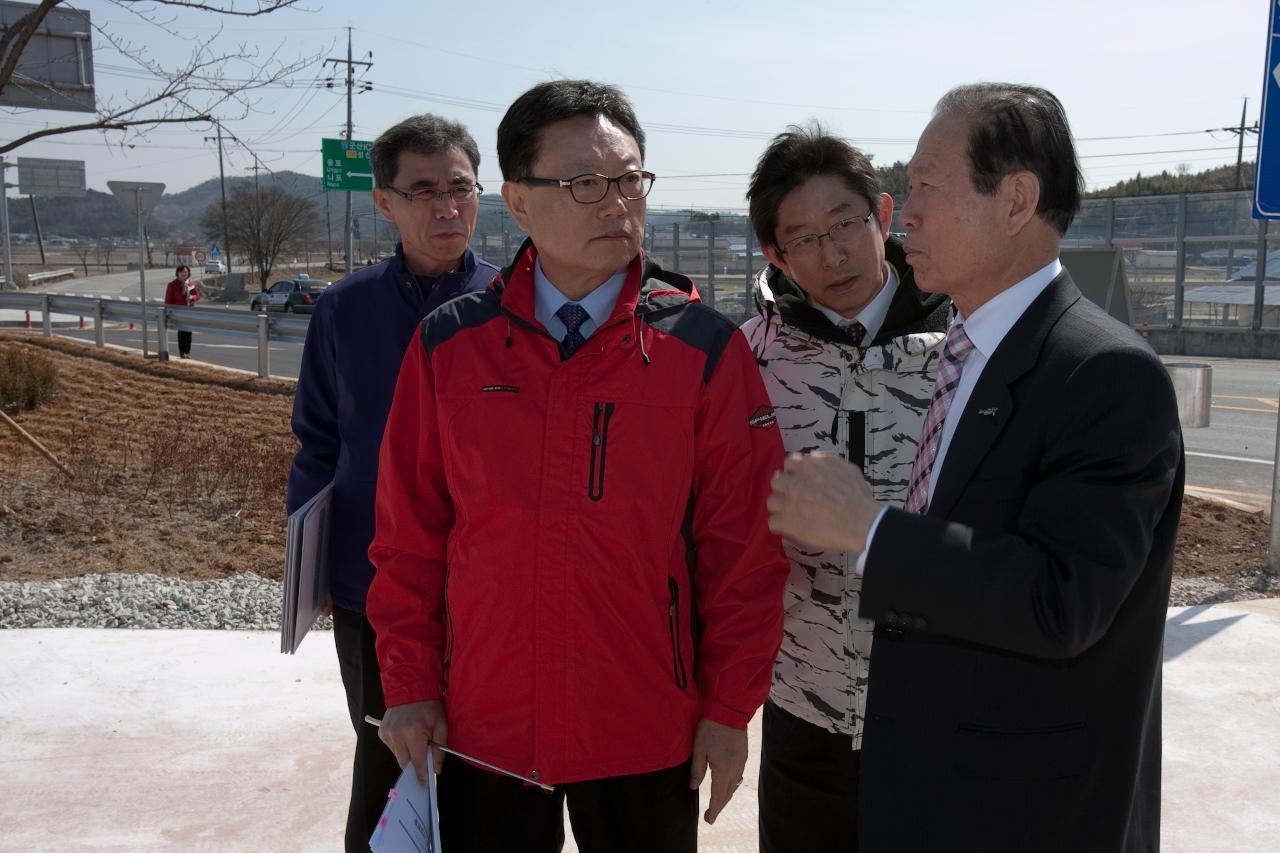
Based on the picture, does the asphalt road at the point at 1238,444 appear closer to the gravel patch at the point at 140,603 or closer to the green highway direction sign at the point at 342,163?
the gravel patch at the point at 140,603

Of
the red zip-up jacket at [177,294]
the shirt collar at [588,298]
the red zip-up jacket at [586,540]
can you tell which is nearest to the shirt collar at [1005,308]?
the red zip-up jacket at [586,540]

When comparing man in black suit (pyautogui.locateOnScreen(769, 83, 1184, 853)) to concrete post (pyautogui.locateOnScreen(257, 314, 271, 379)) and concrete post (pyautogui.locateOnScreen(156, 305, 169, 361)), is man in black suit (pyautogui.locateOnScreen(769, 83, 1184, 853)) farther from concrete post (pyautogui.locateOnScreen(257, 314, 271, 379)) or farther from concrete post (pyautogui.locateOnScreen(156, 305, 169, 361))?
concrete post (pyautogui.locateOnScreen(156, 305, 169, 361))

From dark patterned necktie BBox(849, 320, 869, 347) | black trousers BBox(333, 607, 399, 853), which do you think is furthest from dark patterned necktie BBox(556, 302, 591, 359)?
black trousers BBox(333, 607, 399, 853)

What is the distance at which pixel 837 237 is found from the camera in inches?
98.7

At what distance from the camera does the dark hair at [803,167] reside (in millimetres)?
2539

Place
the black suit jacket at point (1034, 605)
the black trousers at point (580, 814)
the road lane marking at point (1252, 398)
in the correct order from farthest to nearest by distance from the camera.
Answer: the road lane marking at point (1252, 398) → the black trousers at point (580, 814) → the black suit jacket at point (1034, 605)

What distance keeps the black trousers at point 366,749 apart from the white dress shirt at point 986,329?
1435mm

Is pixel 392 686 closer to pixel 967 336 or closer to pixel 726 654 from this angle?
pixel 726 654

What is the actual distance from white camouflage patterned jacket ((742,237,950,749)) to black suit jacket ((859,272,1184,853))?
23.2 inches

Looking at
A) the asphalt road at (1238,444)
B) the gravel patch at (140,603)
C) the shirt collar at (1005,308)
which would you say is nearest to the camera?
the shirt collar at (1005,308)

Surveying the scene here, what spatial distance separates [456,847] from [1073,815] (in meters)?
1.17

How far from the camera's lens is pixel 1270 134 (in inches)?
213

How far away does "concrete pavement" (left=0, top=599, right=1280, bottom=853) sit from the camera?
127 inches

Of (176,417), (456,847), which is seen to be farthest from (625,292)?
(176,417)
